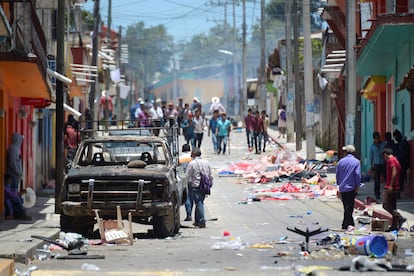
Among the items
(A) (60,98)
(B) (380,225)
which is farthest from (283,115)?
(B) (380,225)

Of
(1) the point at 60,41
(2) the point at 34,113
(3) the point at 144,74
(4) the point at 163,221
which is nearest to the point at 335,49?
(2) the point at 34,113

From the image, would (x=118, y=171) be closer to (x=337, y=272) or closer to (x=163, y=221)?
(x=163, y=221)

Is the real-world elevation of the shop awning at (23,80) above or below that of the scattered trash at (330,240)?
above

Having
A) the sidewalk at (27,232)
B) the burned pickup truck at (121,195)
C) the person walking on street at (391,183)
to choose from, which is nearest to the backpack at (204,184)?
the burned pickup truck at (121,195)

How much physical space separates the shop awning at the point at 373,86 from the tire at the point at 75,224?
1642cm

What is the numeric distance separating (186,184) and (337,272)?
967 cm

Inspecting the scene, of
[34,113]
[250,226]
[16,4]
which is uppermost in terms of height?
[16,4]

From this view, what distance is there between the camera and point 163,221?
19.5 metres

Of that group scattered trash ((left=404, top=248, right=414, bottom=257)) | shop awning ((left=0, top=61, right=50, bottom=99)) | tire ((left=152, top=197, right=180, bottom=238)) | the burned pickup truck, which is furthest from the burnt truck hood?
scattered trash ((left=404, top=248, right=414, bottom=257))

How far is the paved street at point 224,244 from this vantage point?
1459 cm

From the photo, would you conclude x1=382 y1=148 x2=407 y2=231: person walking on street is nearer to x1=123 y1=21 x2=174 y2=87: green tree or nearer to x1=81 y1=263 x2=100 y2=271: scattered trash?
x1=81 y1=263 x2=100 y2=271: scattered trash

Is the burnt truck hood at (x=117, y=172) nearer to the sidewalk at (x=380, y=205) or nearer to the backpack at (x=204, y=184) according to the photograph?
the backpack at (x=204, y=184)

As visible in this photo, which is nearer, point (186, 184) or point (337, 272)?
point (337, 272)

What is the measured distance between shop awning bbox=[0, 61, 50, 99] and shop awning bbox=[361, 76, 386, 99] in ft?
39.4
